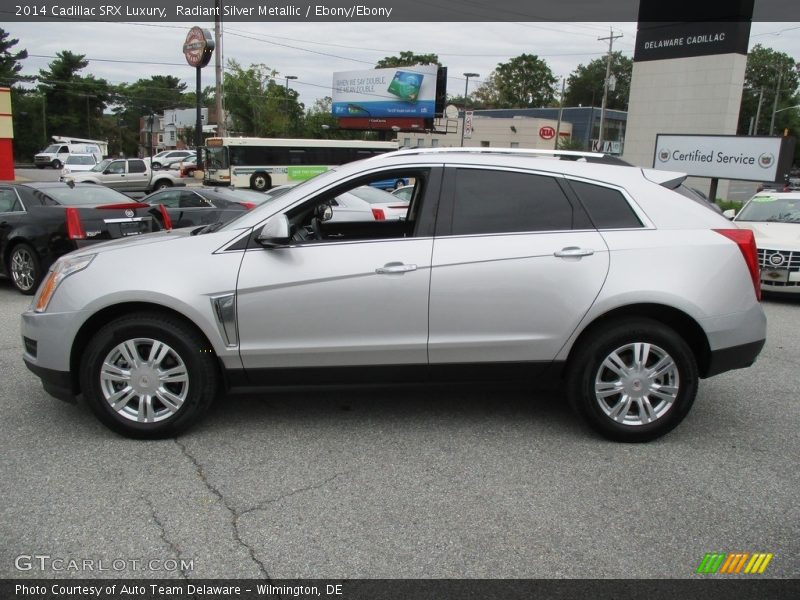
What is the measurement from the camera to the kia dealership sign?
1795 centimetres

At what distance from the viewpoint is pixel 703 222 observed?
4.20m

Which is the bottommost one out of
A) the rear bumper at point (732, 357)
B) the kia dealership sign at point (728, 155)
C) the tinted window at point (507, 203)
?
the rear bumper at point (732, 357)

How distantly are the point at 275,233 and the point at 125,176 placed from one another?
33.0m

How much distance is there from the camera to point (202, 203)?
12.6 m

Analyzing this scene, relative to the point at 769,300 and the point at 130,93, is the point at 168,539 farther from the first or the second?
the point at 130,93

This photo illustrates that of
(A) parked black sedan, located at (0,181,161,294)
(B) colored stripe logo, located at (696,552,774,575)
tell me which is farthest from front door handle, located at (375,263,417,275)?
(A) parked black sedan, located at (0,181,161,294)

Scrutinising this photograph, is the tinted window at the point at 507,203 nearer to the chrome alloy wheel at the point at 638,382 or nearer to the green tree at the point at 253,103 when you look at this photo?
the chrome alloy wheel at the point at 638,382

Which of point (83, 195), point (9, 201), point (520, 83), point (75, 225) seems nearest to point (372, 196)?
point (83, 195)

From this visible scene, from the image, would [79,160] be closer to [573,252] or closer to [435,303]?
[435,303]

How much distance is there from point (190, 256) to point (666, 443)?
3.22 metres

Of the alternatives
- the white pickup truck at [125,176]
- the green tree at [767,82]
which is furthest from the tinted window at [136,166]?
the green tree at [767,82]

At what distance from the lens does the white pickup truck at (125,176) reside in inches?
1310

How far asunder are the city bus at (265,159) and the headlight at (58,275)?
31.1 m

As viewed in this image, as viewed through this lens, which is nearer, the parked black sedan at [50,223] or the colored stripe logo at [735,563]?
the colored stripe logo at [735,563]
